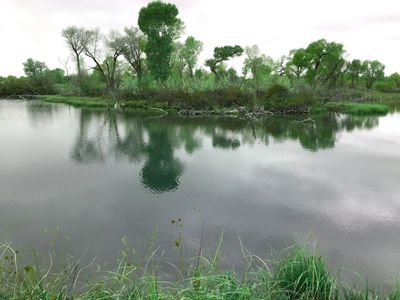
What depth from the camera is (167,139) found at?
19.7 metres

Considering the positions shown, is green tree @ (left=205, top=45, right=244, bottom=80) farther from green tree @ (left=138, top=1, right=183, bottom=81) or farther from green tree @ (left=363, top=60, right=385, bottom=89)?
green tree @ (left=363, top=60, right=385, bottom=89)

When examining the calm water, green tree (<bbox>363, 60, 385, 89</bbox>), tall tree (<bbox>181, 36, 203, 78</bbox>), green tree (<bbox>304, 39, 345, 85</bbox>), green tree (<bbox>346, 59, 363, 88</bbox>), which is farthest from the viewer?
green tree (<bbox>363, 60, 385, 89</bbox>)

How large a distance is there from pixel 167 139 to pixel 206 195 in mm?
9919

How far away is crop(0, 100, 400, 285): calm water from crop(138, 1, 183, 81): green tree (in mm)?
25497

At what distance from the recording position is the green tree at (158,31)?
42.5 m

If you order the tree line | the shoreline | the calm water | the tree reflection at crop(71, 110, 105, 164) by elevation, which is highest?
the tree line

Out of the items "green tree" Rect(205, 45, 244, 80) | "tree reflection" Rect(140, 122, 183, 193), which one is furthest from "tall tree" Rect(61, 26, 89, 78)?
"tree reflection" Rect(140, 122, 183, 193)

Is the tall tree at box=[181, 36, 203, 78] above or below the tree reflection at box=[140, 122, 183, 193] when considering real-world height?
above

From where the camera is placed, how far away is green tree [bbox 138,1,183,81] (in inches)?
1673

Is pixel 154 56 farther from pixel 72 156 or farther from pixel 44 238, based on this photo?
pixel 44 238

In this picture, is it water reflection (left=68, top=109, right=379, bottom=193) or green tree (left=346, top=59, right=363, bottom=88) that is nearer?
water reflection (left=68, top=109, right=379, bottom=193)

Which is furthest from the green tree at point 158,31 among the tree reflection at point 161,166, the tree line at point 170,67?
the tree reflection at point 161,166

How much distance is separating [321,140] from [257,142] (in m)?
4.47

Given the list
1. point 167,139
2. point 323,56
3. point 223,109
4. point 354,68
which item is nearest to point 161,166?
point 167,139
